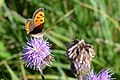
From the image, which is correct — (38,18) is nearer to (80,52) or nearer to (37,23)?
(37,23)

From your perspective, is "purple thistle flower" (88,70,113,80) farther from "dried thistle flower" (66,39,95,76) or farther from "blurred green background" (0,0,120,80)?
"blurred green background" (0,0,120,80)

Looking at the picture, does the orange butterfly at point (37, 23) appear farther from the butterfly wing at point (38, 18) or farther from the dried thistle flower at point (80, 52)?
the dried thistle flower at point (80, 52)

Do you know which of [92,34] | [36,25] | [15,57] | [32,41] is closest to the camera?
[36,25]

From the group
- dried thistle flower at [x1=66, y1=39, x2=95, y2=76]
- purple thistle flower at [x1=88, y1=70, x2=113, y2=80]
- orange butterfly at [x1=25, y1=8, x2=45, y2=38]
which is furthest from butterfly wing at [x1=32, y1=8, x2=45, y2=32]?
purple thistle flower at [x1=88, y1=70, x2=113, y2=80]

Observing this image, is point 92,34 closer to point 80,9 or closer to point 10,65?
point 80,9

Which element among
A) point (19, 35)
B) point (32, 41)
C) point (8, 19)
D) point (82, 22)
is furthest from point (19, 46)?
point (32, 41)

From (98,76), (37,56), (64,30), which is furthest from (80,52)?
(64,30)

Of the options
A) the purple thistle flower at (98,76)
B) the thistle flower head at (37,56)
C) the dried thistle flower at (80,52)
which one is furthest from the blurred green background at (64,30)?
the dried thistle flower at (80,52)
